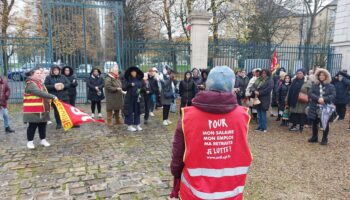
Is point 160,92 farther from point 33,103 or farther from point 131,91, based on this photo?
point 33,103

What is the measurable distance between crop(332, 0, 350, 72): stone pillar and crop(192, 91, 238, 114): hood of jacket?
13.3 meters

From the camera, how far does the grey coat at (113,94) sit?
7.80 m

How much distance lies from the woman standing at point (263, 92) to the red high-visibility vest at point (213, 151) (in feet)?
18.5

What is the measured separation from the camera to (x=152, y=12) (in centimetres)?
2238

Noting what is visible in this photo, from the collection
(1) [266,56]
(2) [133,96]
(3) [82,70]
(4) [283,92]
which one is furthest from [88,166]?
(1) [266,56]

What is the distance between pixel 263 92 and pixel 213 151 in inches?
231

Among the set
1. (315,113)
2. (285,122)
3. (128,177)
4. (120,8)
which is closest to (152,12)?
(120,8)

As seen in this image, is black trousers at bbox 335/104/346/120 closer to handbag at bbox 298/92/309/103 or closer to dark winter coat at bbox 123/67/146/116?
handbag at bbox 298/92/309/103

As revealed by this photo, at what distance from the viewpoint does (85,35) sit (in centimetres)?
1103

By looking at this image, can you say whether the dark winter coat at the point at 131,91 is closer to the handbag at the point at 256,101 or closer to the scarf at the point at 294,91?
the handbag at the point at 256,101

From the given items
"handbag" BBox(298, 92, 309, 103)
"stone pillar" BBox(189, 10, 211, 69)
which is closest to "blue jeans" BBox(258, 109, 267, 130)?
"handbag" BBox(298, 92, 309, 103)

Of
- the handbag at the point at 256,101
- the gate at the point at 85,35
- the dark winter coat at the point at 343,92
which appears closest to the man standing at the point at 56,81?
the gate at the point at 85,35

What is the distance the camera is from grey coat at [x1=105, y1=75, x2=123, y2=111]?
7805mm

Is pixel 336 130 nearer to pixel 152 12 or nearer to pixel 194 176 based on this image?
pixel 194 176
